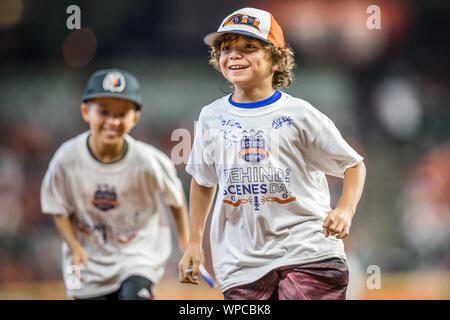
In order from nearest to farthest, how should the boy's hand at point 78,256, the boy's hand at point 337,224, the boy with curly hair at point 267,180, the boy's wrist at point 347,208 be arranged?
the boy's hand at point 337,224, the boy's wrist at point 347,208, the boy with curly hair at point 267,180, the boy's hand at point 78,256

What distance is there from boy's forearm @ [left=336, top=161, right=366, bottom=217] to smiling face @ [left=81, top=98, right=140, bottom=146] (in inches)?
59.4

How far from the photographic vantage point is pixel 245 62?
2779mm

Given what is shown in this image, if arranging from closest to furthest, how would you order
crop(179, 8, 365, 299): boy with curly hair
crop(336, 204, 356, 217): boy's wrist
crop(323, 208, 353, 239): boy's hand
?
crop(323, 208, 353, 239): boy's hand < crop(336, 204, 356, 217): boy's wrist < crop(179, 8, 365, 299): boy with curly hair

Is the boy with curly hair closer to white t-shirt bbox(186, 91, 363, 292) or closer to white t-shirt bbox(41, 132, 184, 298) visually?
white t-shirt bbox(186, 91, 363, 292)

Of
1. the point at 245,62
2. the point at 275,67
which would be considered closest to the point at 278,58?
the point at 275,67

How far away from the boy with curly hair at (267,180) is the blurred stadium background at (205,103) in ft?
15.4

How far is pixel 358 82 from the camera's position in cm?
872

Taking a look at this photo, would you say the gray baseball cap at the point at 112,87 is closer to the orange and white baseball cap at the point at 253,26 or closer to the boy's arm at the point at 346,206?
the orange and white baseball cap at the point at 253,26

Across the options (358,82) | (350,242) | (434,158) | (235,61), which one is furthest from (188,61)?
(235,61)

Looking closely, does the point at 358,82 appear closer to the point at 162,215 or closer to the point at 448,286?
the point at 448,286

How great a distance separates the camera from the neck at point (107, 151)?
3818mm

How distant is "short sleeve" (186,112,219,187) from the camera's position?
2.83 m

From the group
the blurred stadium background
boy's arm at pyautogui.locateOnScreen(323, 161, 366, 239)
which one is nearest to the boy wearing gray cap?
boy's arm at pyautogui.locateOnScreen(323, 161, 366, 239)

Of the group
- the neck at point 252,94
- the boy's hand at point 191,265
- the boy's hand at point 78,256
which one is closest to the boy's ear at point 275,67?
the neck at point 252,94
